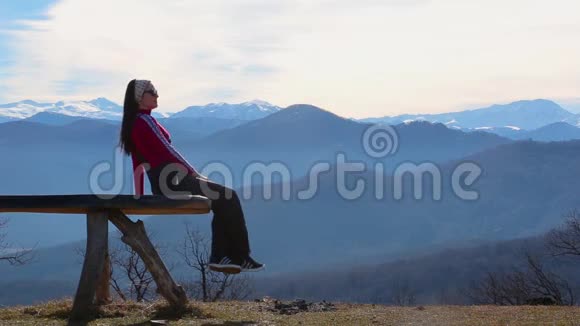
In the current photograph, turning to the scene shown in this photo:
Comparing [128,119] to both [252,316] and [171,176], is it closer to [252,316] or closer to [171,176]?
[171,176]

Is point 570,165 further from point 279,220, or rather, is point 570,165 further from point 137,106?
point 137,106

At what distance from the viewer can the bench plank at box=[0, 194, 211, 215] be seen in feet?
25.4

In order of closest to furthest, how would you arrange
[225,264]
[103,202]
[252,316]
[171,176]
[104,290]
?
[103,202] < [171,176] < [225,264] < [252,316] < [104,290]

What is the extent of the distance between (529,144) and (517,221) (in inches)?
1153

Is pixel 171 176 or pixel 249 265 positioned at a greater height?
pixel 171 176

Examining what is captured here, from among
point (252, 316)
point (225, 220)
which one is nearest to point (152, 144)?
point (225, 220)

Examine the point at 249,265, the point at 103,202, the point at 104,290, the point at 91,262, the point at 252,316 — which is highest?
the point at 103,202

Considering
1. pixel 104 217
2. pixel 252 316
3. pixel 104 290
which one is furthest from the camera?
pixel 104 290

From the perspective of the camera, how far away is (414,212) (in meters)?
177

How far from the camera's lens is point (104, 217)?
810cm

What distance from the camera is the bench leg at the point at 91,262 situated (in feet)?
26.5

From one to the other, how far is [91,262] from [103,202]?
699 mm

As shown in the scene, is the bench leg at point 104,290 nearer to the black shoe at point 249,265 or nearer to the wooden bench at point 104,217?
the wooden bench at point 104,217

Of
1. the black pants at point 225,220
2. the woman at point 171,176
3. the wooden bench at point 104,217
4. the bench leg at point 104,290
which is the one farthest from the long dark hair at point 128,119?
the bench leg at point 104,290
